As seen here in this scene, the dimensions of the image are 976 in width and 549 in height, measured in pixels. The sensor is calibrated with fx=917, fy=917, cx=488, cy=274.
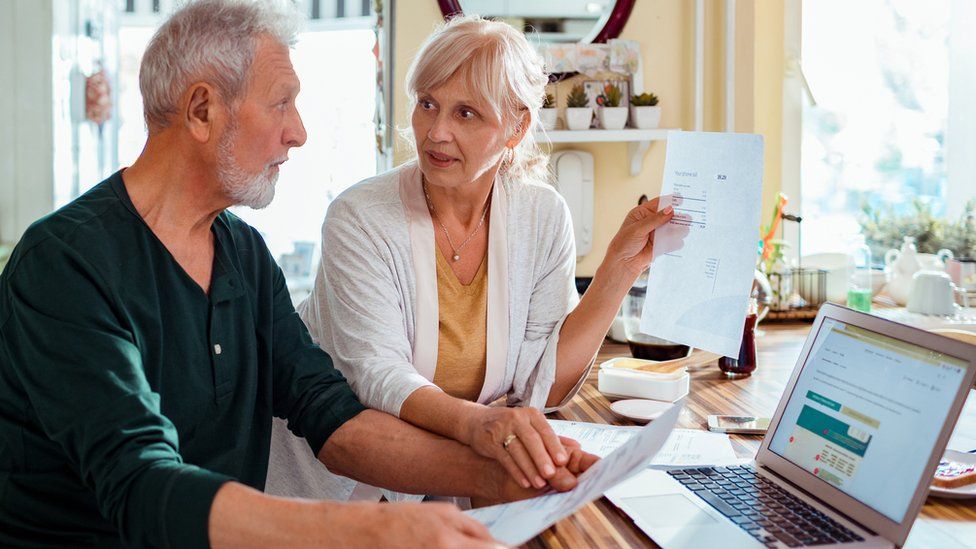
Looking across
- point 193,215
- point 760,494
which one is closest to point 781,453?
point 760,494

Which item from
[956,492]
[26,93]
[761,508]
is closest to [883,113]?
[956,492]

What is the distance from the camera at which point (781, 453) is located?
1283 mm

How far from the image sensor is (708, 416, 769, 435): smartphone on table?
1572 millimetres

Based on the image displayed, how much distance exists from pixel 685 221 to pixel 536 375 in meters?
0.43

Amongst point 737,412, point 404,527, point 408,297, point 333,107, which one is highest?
point 333,107

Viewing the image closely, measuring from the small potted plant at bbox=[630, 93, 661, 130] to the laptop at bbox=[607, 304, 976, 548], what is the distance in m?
1.75

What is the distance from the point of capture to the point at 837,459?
3.82ft

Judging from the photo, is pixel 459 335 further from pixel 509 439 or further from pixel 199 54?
pixel 199 54

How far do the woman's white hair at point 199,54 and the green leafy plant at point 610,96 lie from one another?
1.82m

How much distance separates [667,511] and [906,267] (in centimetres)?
210

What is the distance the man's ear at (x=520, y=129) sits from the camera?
179 cm

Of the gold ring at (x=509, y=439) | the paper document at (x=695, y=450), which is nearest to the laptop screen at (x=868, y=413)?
the paper document at (x=695, y=450)

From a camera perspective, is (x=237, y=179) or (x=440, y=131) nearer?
(x=237, y=179)

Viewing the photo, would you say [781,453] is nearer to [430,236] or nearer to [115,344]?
[430,236]
